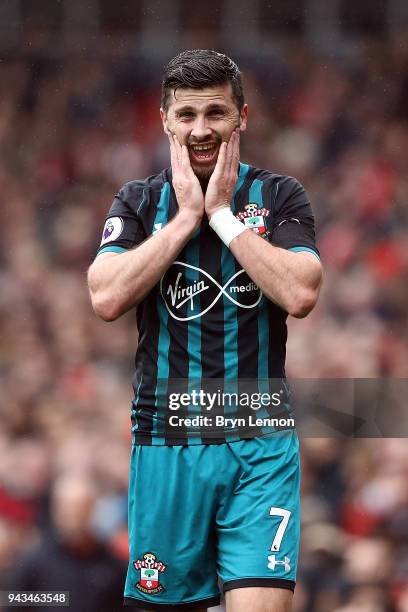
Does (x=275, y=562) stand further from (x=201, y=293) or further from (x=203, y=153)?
(x=203, y=153)

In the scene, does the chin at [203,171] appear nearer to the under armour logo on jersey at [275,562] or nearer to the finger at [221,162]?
the finger at [221,162]

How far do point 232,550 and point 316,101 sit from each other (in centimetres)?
282

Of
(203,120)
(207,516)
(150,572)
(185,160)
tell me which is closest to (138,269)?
(185,160)

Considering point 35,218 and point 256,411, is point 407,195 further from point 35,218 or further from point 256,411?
point 256,411

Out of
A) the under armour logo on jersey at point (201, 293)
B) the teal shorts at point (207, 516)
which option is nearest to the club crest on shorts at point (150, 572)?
the teal shorts at point (207, 516)

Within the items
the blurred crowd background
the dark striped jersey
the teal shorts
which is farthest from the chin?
the blurred crowd background

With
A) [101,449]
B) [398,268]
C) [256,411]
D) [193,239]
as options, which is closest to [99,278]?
[193,239]

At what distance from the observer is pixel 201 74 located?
2877 millimetres

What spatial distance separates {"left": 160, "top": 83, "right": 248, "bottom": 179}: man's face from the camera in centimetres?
287

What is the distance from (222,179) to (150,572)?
1161 millimetres

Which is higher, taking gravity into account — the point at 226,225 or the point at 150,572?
the point at 226,225

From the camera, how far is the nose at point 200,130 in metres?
2.86

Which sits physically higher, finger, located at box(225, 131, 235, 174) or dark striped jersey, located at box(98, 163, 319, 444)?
finger, located at box(225, 131, 235, 174)

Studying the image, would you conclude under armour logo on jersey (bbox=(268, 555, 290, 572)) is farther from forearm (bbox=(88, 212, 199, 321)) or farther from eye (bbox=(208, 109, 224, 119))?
eye (bbox=(208, 109, 224, 119))
